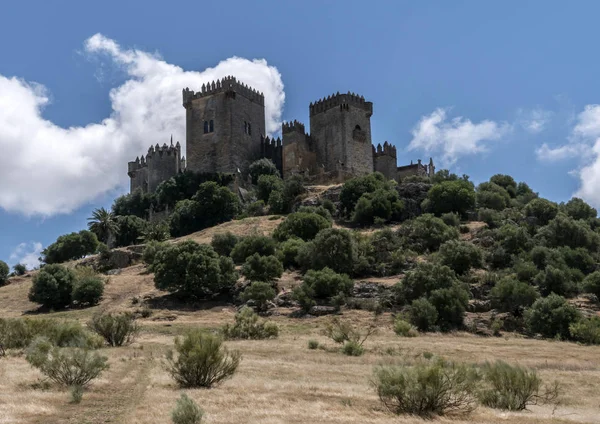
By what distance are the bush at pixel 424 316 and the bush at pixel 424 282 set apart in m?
2.82

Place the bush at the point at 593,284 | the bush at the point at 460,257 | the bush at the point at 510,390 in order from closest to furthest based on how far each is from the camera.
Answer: the bush at the point at 510,390, the bush at the point at 593,284, the bush at the point at 460,257

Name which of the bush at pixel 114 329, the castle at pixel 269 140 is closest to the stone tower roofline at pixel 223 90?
the castle at pixel 269 140

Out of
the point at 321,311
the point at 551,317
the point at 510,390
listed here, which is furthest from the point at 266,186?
the point at 510,390

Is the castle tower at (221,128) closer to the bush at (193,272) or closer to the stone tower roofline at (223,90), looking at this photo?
the stone tower roofline at (223,90)

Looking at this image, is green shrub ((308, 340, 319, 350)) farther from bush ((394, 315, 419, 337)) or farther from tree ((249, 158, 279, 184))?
tree ((249, 158, 279, 184))

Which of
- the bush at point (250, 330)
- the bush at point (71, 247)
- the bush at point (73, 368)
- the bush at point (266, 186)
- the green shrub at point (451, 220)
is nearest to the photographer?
the bush at point (73, 368)

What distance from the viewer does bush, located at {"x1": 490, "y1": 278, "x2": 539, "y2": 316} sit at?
33.1 meters

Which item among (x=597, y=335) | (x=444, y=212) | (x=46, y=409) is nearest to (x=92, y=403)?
(x=46, y=409)

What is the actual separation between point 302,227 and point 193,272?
12688 mm

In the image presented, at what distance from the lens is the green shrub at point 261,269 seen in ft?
127

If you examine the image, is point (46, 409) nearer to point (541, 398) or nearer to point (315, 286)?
point (541, 398)

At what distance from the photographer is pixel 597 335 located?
2706cm

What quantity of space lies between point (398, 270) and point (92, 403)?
30255mm

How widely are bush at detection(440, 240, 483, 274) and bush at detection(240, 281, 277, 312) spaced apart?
10.8 metres
